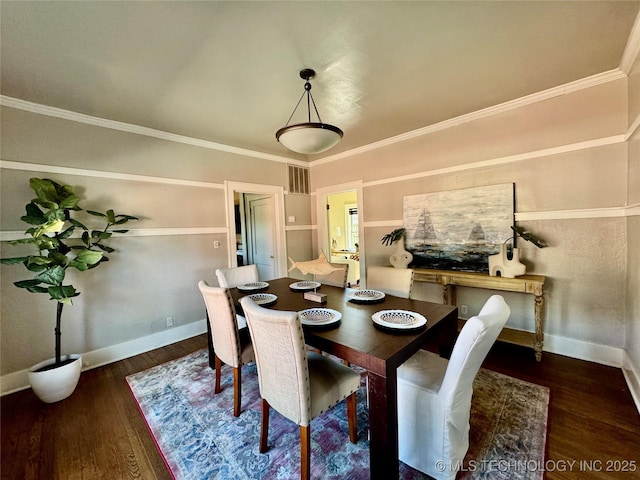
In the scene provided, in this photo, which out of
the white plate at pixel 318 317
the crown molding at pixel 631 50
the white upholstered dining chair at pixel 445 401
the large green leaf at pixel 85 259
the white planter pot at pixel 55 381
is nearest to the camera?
the white upholstered dining chair at pixel 445 401

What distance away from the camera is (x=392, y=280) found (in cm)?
248

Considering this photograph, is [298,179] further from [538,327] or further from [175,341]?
[538,327]

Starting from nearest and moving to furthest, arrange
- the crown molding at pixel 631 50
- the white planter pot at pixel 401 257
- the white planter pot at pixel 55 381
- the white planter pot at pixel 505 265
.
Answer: the crown molding at pixel 631 50 → the white planter pot at pixel 55 381 → the white planter pot at pixel 505 265 → the white planter pot at pixel 401 257

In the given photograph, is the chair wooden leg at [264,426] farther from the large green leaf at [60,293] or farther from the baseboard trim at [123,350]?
the baseboard trim at [123,350]

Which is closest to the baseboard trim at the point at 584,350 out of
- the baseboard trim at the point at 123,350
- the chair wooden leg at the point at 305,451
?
the chair wooden leg at the point at 305,451

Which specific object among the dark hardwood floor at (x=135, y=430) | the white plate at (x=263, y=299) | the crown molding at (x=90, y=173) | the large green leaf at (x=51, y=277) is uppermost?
the crown molding at (x=90, y=173)

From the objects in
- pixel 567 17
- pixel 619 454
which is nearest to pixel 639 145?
pixel 567 17

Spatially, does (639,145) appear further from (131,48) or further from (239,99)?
(131,48)

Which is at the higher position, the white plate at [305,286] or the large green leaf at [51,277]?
the large green leaf at [51,277]

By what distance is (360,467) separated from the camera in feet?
4.79

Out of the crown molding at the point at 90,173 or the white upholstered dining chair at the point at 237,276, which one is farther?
the white upholstered dining chair at the point at 237,276

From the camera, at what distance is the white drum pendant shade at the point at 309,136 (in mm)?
1860

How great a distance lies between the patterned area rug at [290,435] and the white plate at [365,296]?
804 millimetres

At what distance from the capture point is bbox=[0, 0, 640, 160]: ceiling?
152 cm
